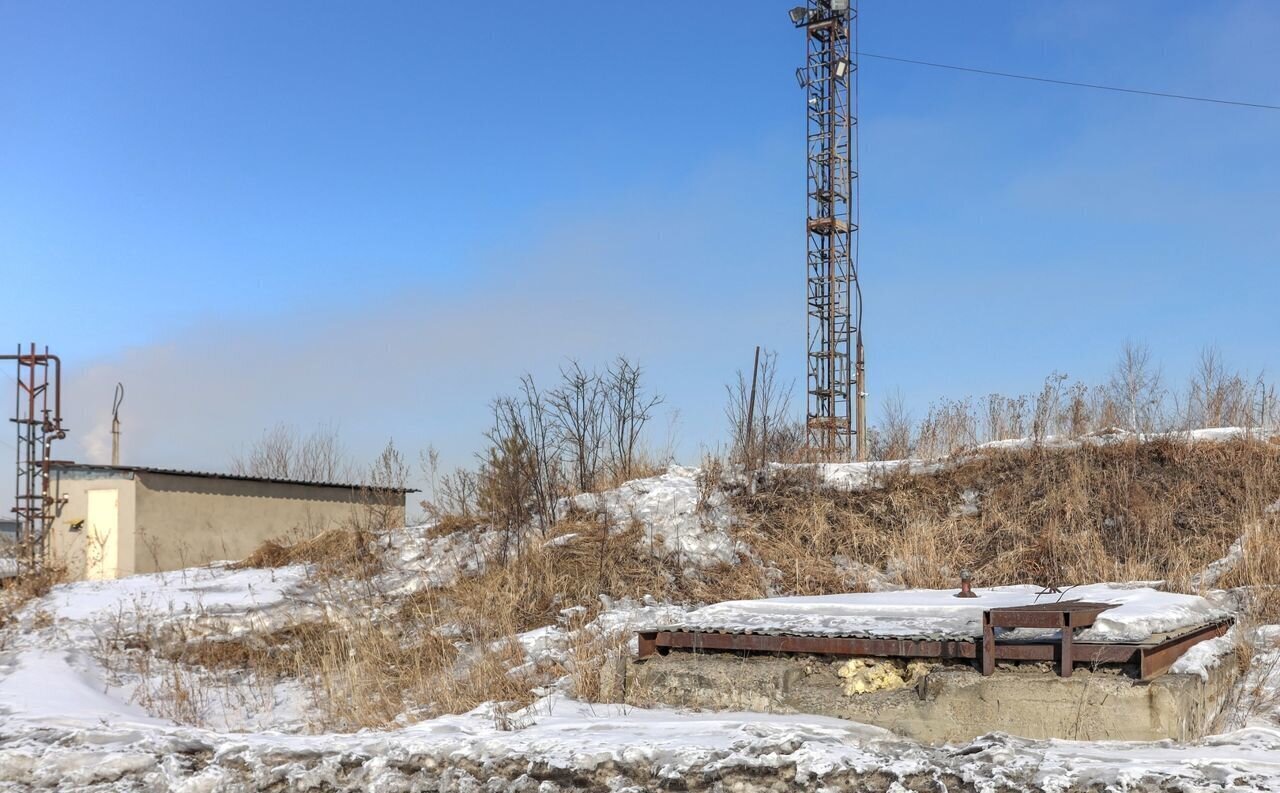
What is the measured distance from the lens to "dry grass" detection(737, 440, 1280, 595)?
407 inches

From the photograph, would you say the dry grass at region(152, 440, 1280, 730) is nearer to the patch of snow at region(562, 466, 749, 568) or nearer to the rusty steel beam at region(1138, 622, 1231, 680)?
the patch of snow at region(562, 466, 749, 568)

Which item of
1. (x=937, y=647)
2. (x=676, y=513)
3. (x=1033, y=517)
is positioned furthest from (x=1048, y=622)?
(x=676, y=513)

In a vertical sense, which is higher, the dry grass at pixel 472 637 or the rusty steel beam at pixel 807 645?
the rusty steel beam at pixel 807 645

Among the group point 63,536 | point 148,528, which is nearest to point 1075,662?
point 148,528

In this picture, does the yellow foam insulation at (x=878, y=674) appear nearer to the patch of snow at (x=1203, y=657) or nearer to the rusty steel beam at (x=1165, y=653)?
the rusty steel beam at (x=1165, y=653)

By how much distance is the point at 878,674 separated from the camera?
19.3 ft

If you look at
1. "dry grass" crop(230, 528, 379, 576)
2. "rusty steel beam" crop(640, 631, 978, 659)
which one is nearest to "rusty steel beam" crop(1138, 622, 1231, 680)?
"rusty steel beam" crop(640, 631, 978, 659)

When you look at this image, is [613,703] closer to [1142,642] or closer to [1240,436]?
[1142,642]

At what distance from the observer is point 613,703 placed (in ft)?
21.2

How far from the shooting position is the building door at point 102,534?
18.0 meters

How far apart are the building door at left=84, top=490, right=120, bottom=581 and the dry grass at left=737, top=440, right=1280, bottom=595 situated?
12.1 metres

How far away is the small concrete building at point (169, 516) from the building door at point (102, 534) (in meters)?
0.02

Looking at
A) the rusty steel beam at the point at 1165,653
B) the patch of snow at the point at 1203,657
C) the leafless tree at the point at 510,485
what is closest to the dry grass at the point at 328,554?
the leafless tree at the point at 510,485

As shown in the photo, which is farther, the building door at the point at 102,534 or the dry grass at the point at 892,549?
the building door at the point at 102,534
